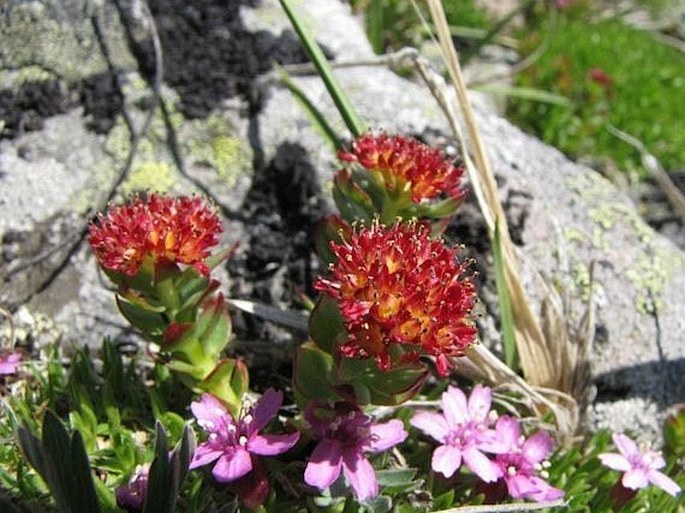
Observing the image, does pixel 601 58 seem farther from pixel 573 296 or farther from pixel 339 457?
pixel 339 457

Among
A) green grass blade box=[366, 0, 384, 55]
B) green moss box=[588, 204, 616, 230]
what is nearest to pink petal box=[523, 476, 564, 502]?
green moss box=[588, 204, 616, 230]

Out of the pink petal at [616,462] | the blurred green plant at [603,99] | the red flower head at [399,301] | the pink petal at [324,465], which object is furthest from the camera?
the blurred green plant at [603,99]

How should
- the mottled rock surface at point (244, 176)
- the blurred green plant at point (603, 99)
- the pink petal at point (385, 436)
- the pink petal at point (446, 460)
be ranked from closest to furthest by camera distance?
the pink petal at point (385, 436) < the pink petal at point (446, 460) < the mottled rock surface at point (244, 176) < the blurred green plant at point (603, 99)

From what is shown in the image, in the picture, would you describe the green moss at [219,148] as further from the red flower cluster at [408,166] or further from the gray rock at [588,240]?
the red flower cluster at [408,166]

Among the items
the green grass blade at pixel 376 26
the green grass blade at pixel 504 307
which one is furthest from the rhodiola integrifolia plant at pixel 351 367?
the green grass blade at pixel 376 26

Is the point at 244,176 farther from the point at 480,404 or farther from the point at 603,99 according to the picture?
the point at 603,99

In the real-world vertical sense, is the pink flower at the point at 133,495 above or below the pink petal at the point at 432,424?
above

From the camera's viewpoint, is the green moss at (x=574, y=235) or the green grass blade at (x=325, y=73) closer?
the green grass blade at (x=325, y=73)
